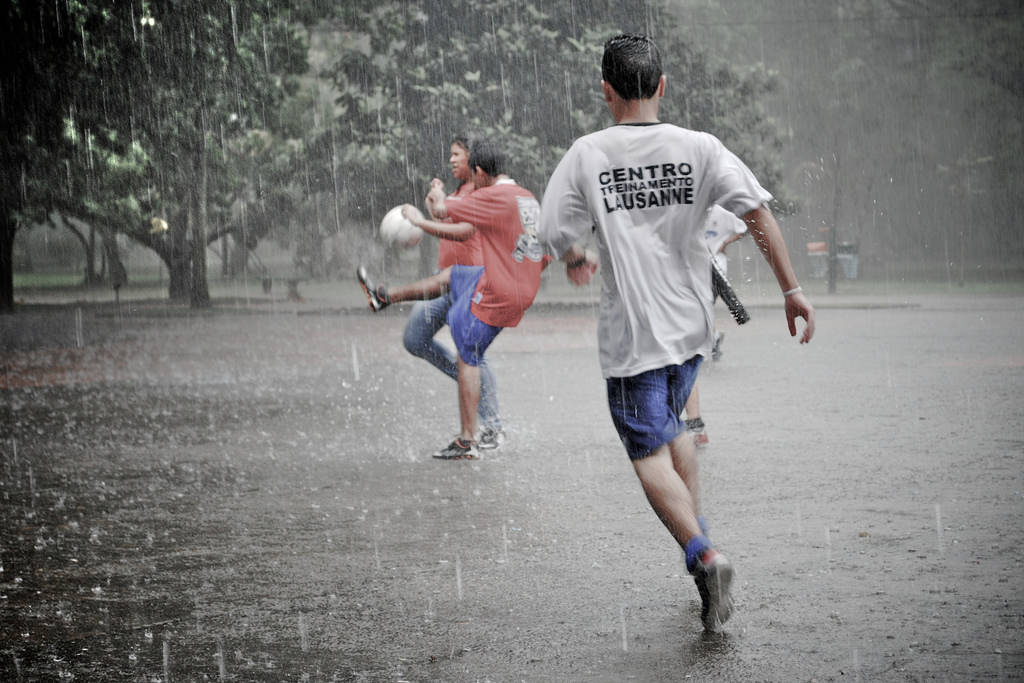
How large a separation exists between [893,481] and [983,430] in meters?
1.96

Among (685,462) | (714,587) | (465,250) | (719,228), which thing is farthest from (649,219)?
(465,250)

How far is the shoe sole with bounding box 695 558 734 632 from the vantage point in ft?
12.7

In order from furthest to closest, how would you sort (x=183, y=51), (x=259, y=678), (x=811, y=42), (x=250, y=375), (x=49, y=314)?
(x=811, y=42)
(x=49, y=314)
(x=183, y=51)
(x=250, y=375)
(x=259, y=678)

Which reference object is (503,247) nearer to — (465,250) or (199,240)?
(465,250)

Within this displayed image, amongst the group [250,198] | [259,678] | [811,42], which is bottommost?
[259,678]

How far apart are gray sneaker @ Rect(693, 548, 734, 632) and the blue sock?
1cm

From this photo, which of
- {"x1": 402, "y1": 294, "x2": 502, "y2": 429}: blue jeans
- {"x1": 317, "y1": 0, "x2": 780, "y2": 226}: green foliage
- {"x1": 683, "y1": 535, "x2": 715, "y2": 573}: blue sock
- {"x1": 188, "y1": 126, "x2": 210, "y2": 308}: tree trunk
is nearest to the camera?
{"x1": 683, "y1": 535, "x2": 715, "y2": 573}: blue sock

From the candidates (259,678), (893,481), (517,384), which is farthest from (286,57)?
(259,678)

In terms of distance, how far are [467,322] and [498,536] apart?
228 cm

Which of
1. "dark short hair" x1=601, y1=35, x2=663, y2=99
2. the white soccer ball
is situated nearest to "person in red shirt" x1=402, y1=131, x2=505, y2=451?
the white soccer ball

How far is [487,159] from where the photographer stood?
7.44 m

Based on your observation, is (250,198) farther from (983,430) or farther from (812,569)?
(812,569)

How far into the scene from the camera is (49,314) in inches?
1051

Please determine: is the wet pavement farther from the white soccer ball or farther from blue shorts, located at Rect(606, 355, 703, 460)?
the white soccer ball
